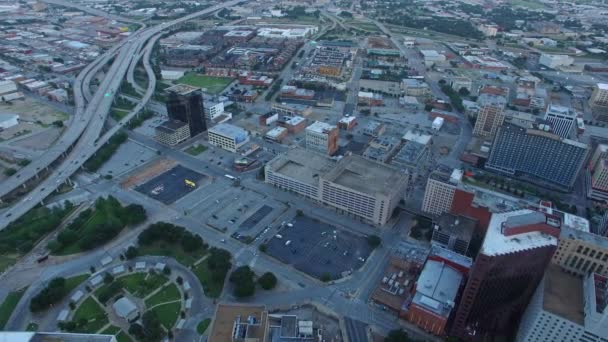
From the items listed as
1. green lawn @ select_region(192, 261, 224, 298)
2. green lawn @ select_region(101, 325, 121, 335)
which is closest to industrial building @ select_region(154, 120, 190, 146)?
green lawn @ select_region(192, 261, 224, 298)

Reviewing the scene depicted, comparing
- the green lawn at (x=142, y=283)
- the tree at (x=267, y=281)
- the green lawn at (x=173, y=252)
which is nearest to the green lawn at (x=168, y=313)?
the green lawn at (x=142, y=283)

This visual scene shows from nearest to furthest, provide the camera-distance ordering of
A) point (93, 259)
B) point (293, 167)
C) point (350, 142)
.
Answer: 1. point (93, 259)
2. point (293, 167)
3. point (350, 142)

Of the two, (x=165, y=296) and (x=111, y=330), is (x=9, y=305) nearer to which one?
(x=111, y=330)

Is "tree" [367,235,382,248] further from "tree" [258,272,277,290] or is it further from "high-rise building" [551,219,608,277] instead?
"high-rise building" [551,219,608,277]

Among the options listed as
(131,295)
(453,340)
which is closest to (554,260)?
(453,340)

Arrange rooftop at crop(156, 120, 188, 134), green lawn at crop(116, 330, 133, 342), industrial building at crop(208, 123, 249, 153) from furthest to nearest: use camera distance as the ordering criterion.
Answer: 1. rooftop at crop(156, 120, 188, 134)
2. industrial building at crop(208, 123, 249, 153)
3. green lawn at crop(116, 330, 133, 342)

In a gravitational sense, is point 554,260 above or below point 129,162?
above

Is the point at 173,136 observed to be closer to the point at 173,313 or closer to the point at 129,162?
the point at 129,162
